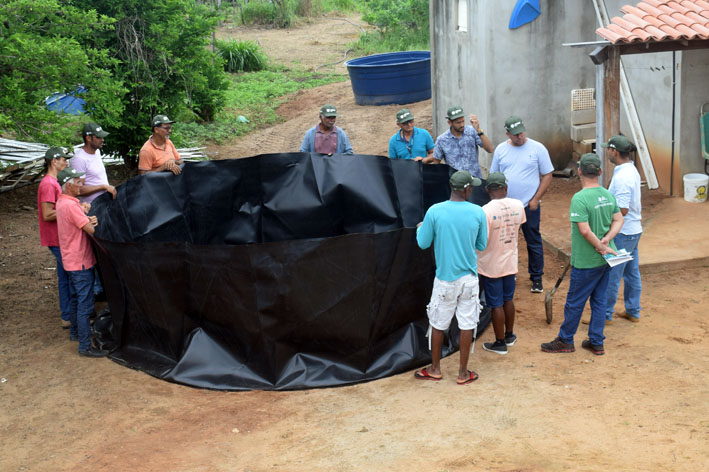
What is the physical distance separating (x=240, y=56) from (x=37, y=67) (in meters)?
16.0

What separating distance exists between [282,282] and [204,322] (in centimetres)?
84

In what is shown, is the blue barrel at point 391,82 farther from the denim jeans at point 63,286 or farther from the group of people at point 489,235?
the denim jeans at point 63,286

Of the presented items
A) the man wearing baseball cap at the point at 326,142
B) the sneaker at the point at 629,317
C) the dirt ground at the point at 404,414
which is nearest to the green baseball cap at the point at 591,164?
the dirt ground at the point at 404,414

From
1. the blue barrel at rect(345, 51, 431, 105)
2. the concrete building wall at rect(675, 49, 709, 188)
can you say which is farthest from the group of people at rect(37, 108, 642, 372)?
the blue barrel at rect(345, 51, 431, 105)

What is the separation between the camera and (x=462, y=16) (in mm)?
12633

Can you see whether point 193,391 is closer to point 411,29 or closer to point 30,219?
point 30,219

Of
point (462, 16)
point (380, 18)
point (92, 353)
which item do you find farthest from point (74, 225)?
point (380, 18)

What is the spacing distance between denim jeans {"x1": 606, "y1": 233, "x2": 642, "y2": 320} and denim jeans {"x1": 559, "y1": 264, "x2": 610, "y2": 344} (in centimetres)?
42

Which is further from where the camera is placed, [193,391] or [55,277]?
[55,277]

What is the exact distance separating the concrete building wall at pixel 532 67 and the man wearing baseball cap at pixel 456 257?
6.19 metres

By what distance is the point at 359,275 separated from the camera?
612 centimetres

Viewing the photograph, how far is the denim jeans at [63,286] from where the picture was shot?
715 cm

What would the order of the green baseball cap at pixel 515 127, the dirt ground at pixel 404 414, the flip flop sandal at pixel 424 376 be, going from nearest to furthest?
the dirt ground at pixel 404 414, the flip flop sandal at pixel 424 376, the green baseball cap at pixel 515 127

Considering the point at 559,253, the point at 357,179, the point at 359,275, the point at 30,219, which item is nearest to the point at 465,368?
the point at 359,275
